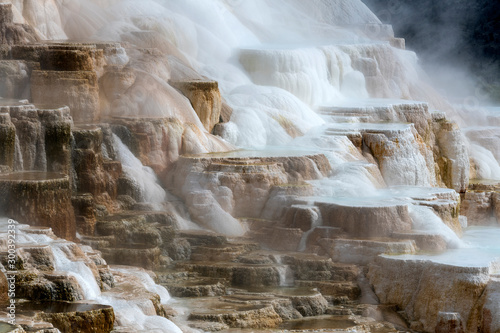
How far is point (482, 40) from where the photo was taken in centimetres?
3397

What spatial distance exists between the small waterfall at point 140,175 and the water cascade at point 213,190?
5cm

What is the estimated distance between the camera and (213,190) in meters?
15.2

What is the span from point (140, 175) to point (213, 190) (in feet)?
3.38

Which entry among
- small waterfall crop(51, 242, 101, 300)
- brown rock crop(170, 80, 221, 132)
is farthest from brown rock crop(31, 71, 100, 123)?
small waterfall crop(51, 242, 101, 300)

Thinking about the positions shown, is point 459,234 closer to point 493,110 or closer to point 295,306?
point 295,306

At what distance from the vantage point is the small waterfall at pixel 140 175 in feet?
48.9

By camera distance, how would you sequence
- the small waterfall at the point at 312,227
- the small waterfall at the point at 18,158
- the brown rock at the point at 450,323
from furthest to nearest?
the small waterfall at the point at 312,227, the small waterfall at the point at 18,158, the brown rock at the point at 450,323

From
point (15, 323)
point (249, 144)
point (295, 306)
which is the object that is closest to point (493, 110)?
point (249, 144)

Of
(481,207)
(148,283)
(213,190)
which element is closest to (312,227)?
(213,190)

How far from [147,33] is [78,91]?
13.2 ft

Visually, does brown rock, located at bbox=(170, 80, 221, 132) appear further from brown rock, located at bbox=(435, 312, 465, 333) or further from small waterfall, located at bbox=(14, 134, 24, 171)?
brown rock, located at bbox=(435, 312, 465, 333)

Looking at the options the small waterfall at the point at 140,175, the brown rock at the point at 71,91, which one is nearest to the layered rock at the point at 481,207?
the small waterfall at the point at 140,175

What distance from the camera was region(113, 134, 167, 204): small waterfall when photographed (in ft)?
48.9

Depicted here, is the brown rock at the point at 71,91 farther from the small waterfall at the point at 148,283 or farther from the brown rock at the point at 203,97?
the small waterfall at the point at 148,283
